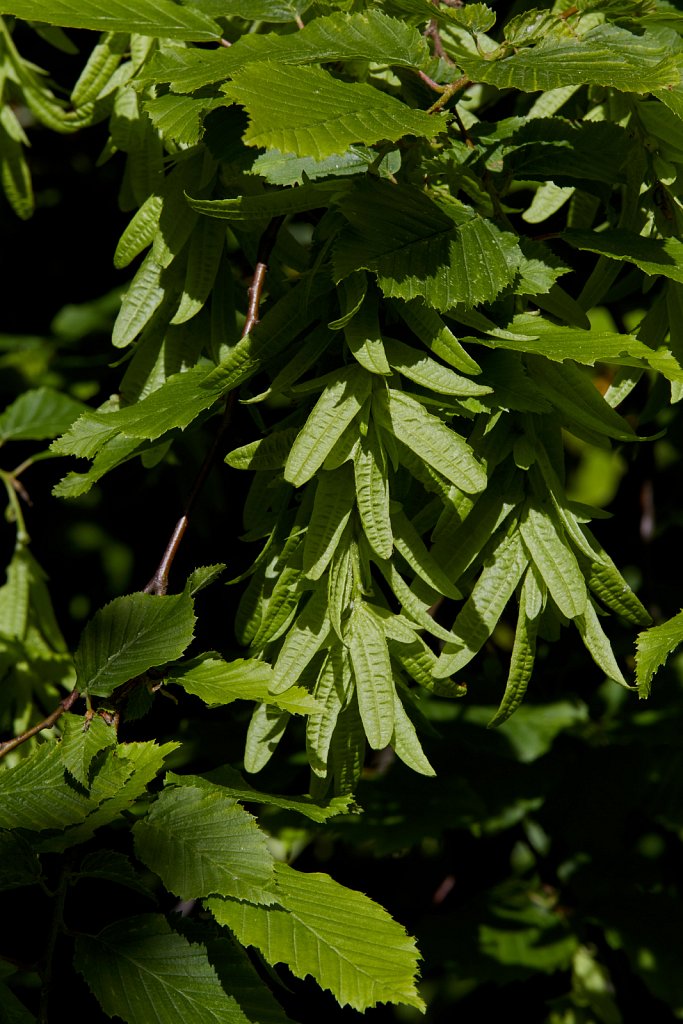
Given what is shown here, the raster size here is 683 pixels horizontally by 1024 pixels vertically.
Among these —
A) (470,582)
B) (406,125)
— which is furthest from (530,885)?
(406,125)

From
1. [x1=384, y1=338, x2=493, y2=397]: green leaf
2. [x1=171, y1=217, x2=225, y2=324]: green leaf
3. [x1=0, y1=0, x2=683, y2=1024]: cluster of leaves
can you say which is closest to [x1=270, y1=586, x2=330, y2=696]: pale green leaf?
[x1=0, y1=0, x2=683, y2=1024]: cluster of leaves

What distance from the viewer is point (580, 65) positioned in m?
0.78

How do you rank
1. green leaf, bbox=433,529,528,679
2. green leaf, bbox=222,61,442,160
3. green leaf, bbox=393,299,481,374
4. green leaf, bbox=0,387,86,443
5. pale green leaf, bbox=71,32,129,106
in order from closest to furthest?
green leaf, bbox=222,61,442,160 → green leaf, bbox=393,299,481,374 → green leaf, bbox=433,529,528,679 → pale green leaf, bbox=71,32,129,106 → green leaf, bbox=0,387,86,443

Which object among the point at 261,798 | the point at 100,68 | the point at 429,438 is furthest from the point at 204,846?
the point at 100,68

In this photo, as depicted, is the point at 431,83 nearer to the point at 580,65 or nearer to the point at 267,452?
the point at 580,65

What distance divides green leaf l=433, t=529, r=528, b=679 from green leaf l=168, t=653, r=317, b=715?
5.3 inches

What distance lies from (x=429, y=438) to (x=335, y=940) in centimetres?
45

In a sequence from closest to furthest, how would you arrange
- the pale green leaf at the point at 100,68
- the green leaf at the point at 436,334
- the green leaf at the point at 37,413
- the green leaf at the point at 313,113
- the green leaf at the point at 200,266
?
the green leaf at the point at 313,113
the green leaf at the point at 436,334
the green leaf at the point at 200,266
the pale green leaf at the point at 100,68
the green leaf at the point at 37,413

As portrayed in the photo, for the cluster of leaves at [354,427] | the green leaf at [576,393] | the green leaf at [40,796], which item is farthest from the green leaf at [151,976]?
the green leaf at [576,393]

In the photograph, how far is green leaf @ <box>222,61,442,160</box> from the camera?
72 cm

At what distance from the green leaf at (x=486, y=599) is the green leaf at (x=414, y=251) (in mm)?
242

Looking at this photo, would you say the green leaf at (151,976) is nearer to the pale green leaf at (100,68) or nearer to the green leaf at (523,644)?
the green leaf at (523,644)

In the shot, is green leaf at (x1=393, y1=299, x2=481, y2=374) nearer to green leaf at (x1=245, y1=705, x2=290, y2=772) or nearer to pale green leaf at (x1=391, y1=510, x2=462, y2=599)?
pale green leaf at (x1=391, y1=510, x2=462, y2=599)

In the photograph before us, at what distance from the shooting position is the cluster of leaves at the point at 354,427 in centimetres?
83
